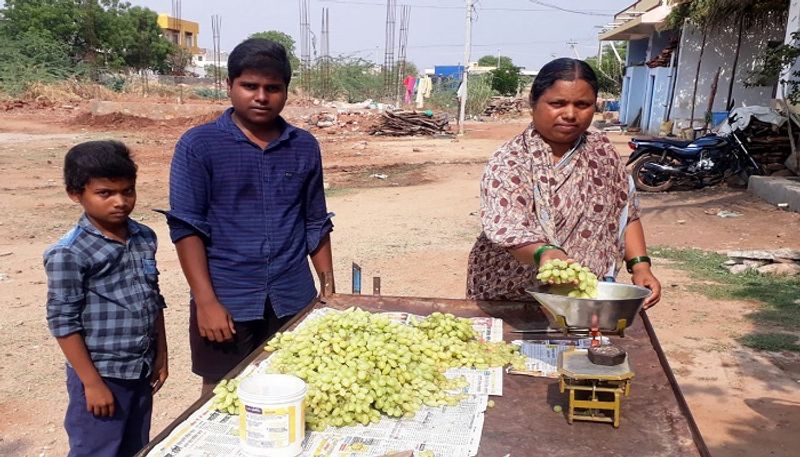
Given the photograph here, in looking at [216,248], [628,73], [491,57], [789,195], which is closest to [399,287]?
[216,248]

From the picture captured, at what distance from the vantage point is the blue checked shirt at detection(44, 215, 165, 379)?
2.05 meters

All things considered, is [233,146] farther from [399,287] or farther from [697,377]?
[399,287]

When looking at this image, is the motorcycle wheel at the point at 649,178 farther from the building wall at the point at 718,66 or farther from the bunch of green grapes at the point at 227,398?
the bunch of green grapes at the point at 227,398

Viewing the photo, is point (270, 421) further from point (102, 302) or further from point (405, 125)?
point (405, 125)

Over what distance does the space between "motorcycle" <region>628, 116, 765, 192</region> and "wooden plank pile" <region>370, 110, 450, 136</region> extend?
1120cm

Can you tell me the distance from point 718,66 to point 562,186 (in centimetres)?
1616

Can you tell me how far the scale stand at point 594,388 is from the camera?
1.72 m

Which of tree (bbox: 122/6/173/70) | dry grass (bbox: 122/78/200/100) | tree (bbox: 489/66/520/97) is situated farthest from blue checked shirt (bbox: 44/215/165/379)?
tree (bbox: 489/66/520/97)

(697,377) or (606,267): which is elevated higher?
(606,267)

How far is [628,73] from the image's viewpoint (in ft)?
77.3

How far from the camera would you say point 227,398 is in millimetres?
1788

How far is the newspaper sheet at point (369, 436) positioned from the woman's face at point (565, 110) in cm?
92

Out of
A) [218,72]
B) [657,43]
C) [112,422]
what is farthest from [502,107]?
[112,422]

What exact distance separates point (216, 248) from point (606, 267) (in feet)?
4.57
